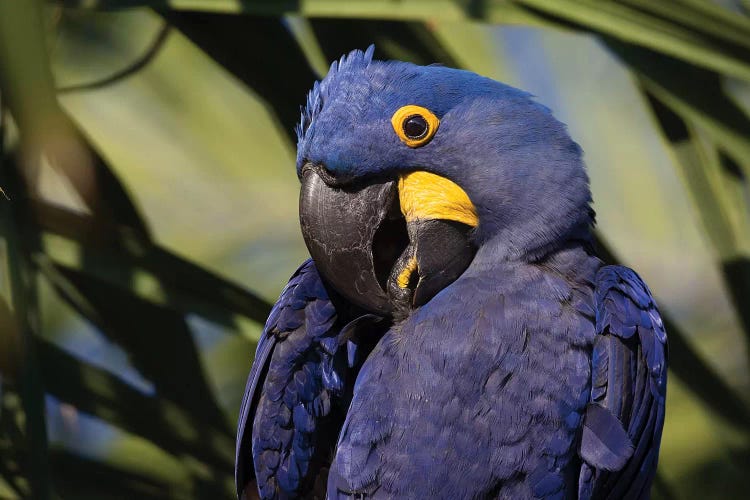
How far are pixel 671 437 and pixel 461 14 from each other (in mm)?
1319

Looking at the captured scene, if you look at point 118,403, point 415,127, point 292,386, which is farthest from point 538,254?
point 118,403

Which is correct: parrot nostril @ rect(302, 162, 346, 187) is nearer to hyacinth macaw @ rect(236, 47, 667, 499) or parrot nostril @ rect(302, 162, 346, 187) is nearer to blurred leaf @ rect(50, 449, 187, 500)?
hyacinth macaw @ rect(236, 47, 667, 499)

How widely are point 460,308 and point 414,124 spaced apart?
30 cm

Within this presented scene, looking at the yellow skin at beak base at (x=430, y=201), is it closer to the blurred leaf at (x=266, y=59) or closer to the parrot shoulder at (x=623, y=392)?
the parrot shoulder at (x=623, y=392)

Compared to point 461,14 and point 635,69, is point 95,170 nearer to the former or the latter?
point 461,14

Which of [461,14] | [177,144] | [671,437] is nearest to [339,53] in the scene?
[461,14]

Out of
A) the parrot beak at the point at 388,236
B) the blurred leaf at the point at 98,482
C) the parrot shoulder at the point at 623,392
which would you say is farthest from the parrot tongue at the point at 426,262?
the blurred leaf at the point at 98,482

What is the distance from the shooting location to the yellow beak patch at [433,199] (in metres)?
A: 1.41

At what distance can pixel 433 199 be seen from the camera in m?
1.42

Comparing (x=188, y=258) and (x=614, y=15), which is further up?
(x=614, y=15)

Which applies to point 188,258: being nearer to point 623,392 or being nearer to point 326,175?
point 326,175

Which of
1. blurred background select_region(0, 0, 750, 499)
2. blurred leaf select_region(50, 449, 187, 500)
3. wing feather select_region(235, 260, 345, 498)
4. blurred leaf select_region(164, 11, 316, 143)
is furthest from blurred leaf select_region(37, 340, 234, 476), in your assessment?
blurred leaf select_region(164, 11, 316, 143)

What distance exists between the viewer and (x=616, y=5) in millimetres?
1682

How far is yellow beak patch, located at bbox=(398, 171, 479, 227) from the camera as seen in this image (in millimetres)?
1407
